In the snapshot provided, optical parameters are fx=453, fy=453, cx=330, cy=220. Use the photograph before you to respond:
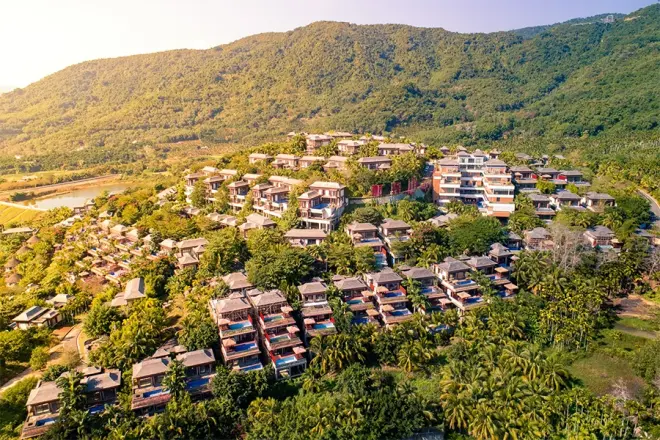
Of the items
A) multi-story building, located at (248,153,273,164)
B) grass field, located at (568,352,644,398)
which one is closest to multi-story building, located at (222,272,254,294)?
grass field, located at (568,352,644,398)

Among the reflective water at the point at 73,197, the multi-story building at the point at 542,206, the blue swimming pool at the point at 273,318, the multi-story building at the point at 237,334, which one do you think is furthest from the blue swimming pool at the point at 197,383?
the reflective water at the point at 73,197

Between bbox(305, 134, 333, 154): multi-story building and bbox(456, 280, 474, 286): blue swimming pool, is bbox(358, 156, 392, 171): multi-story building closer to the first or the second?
bbox(305, 134, 333, 154): multi-story building

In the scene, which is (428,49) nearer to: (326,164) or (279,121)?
(279,121)

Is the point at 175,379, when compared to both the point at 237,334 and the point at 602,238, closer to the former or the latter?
the point at 237,334

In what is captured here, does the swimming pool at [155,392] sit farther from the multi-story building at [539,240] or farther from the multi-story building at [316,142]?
the multi-story building at [316,142]

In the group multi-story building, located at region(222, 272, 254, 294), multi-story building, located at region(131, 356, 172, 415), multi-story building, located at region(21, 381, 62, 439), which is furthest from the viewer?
multi-story building, located at region(222, 272, 254, 294)

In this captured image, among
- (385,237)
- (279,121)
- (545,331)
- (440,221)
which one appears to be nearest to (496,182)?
(440,221)
